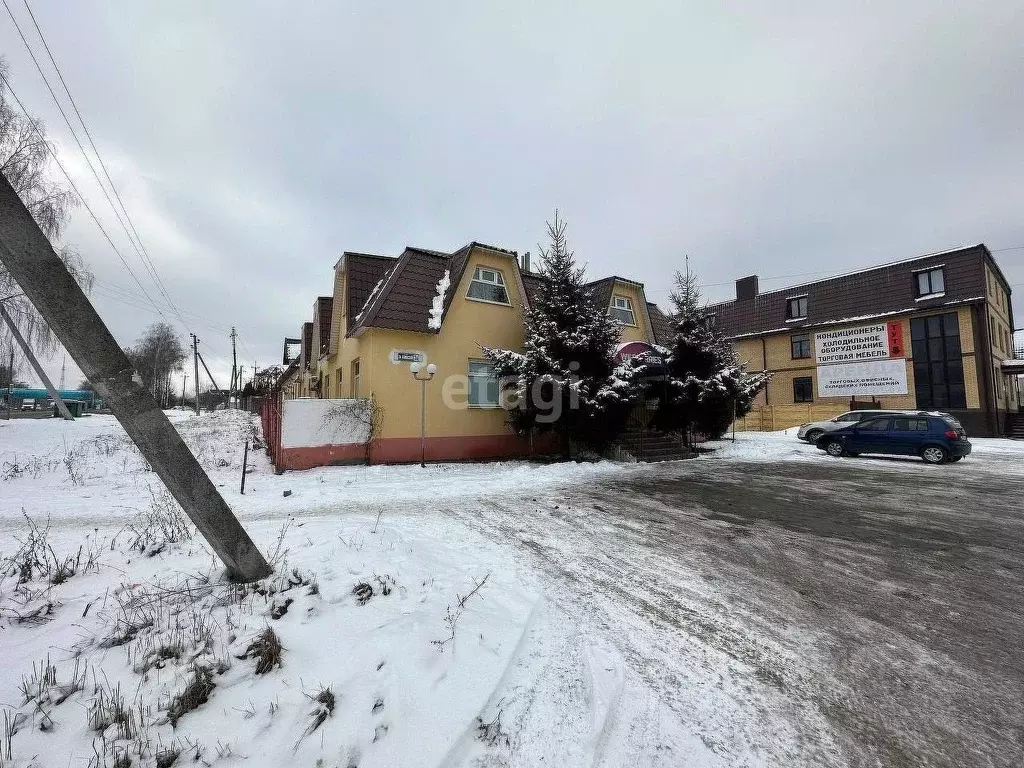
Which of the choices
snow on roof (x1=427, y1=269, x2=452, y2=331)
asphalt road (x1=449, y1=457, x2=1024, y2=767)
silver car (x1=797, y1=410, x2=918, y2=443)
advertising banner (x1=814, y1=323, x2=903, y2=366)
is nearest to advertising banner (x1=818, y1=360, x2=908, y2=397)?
advertising banner (x1=814, y1=323, x2=903, y2=366)

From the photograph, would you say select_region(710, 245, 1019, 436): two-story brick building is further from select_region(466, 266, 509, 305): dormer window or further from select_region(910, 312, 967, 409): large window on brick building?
select_region(466, 266, 509, 305): dormer window

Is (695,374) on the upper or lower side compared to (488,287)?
lower

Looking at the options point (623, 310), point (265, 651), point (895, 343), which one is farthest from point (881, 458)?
point (265, 651)

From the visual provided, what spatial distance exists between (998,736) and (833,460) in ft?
48.9

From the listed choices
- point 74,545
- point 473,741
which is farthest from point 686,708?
point 74,545

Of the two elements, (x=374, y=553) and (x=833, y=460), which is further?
(x=833, y=460)

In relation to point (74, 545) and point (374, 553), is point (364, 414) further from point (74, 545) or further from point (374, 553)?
point (374, 553)

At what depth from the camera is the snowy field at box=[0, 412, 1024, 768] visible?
6.97 ft

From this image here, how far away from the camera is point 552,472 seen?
11117 millimetres

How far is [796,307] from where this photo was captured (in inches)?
1144

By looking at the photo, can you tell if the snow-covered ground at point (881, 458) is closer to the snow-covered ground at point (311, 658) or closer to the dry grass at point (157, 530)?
the snow-covered ground at point (311, 658)

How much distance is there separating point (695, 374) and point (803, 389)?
17766 millimetres

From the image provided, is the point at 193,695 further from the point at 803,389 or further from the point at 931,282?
the point at 931,282

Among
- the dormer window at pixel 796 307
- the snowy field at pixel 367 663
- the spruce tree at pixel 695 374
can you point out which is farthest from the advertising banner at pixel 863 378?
the snowy field at pixel 367 663
